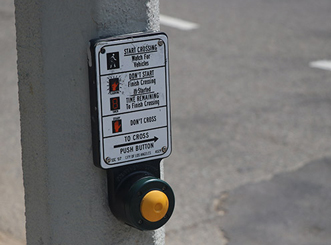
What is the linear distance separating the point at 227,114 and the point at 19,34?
4.93 meters

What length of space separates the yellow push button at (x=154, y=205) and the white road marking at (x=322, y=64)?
6614 millimetres

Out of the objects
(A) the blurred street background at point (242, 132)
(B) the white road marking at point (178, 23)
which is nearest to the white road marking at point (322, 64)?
(A) the blurred street background at point (242, 132)

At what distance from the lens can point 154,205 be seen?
5.52 feet

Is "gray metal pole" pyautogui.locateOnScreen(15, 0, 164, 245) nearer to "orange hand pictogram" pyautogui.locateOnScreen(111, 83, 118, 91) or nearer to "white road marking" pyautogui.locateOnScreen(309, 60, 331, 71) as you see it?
"orange hand pictogram" pyautogui.locateOnScreen(111, 83, 118, 91)

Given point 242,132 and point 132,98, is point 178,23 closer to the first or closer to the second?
point 242,132

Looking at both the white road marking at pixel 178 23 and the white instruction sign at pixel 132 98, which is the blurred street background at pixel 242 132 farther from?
the white instruction sign at pixel 132 98

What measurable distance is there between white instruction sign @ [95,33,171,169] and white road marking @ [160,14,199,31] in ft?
26.7

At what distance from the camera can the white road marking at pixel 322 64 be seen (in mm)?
8008

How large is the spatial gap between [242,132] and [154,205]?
4560 millimetres

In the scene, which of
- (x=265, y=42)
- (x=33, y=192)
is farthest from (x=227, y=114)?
(x=33, y=192)

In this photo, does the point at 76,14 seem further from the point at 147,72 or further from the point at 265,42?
the point at 265,42

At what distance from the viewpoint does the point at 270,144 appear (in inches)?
233

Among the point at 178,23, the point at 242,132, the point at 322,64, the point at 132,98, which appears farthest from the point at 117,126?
the point at 178,23

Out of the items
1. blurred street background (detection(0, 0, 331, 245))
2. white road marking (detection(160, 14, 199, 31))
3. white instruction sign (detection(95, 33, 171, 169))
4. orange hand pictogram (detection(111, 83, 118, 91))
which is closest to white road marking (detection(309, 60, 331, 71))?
blurred street background (detection(0, 0, 331, 245))
